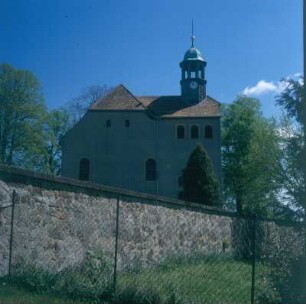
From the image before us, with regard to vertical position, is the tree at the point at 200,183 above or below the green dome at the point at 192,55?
below

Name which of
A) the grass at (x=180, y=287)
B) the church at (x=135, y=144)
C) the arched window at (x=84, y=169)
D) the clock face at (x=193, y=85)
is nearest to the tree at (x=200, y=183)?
the church at (x=135, y=144)

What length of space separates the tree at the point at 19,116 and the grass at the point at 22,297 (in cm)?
3247

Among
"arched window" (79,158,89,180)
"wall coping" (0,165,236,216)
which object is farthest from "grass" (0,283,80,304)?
"arched window" (79,158,89,180)

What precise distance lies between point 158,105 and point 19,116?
13783 millimetres

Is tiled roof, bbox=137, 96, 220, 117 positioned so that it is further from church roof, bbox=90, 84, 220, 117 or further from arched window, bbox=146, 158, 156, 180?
arched window, bbox=146, 158, 156, 180

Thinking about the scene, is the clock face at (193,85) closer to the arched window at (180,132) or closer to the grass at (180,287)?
the arched window at (180,132)

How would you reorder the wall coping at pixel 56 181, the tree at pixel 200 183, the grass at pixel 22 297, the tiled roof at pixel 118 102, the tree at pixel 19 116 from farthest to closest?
the tiled roof at pixel 118 102 < the tree at pixel 19 116 < the tree at pixel 200 183 < the wall coping at pixel 56 181 < the grass at pixel 22 297

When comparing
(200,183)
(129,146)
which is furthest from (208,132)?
(200,183)

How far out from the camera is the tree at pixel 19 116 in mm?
39884

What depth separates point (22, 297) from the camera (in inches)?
287

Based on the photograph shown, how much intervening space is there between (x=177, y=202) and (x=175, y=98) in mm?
36433

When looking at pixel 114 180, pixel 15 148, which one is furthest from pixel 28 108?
pixel 114 180

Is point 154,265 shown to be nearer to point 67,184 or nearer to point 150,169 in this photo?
point 67,184

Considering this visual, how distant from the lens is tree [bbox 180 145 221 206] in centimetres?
3378
